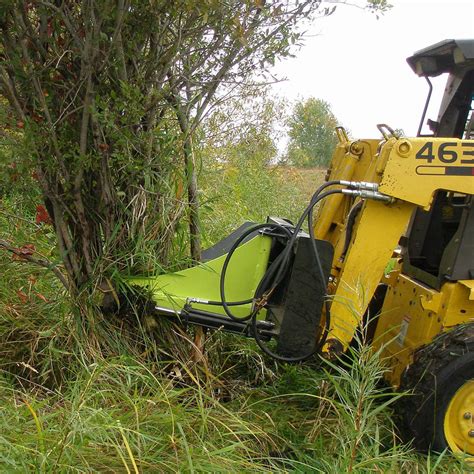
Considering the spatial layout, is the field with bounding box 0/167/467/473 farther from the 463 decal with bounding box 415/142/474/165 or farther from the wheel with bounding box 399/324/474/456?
the 463 decal with bounding box 415/142/474/165

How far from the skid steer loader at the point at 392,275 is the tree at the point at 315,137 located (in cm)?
869

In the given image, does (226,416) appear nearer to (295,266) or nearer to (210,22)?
(295,266)

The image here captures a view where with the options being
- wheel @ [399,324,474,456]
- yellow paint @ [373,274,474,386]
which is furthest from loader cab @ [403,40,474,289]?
wheel @ [399,324,474,456]

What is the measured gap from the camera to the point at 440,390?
3150 mm

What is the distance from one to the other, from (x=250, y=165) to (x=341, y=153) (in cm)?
557

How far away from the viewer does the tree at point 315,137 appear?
44.3ft

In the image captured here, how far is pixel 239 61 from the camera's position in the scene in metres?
3.82

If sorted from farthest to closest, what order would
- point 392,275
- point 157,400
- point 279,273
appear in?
point 392,275 → point 279,273 → point 157,400

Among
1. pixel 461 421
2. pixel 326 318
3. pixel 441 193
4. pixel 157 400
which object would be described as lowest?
pixel 157 400

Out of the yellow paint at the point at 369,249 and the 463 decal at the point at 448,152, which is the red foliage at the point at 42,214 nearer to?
the yellow paint at the point at 369,249

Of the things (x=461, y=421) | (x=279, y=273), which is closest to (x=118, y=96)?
(x=279, y=273)

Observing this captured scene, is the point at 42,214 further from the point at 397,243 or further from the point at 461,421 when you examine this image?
the point at 461,421

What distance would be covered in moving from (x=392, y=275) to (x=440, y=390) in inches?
44.8

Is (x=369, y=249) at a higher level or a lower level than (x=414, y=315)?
higher
